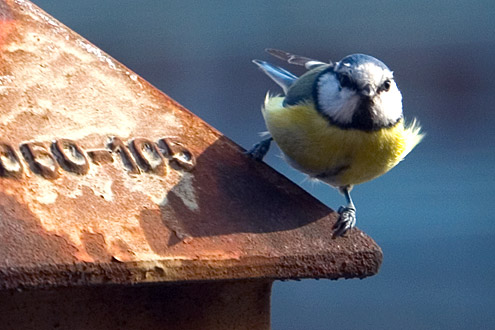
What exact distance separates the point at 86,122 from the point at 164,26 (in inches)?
185

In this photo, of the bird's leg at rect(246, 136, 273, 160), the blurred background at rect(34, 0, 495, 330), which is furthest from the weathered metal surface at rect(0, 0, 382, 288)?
the blurred background at rect(34, 0, 495, 330)

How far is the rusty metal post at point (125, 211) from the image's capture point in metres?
1.58

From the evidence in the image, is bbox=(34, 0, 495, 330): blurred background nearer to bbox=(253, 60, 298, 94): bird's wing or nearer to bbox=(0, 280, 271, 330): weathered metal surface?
bbox=(253, 60, 298, 94): bird's wing

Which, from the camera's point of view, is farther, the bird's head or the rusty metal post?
the bird's head

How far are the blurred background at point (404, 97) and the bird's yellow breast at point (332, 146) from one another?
11.4 ft

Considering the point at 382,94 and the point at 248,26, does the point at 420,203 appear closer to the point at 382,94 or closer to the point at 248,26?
the point at 248,26

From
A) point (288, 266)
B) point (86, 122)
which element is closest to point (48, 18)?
point (86, 122)

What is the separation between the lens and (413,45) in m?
6.71

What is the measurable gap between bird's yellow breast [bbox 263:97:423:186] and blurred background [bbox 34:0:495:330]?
11.4ft

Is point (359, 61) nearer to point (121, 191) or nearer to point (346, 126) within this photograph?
point (346, 126)

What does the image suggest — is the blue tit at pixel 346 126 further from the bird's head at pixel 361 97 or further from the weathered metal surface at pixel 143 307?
the weathered metal surface at pixel 143 307

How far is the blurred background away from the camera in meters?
6.42

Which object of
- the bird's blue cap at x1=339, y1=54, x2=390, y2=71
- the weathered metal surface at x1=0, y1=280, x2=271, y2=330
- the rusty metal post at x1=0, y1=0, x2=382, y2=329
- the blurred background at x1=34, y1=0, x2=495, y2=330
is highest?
the bird's blue cap at x1=339, y1=54, x2=390, y2=71

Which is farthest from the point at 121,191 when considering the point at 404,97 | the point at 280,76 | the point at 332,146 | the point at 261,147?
the point at 404,97
